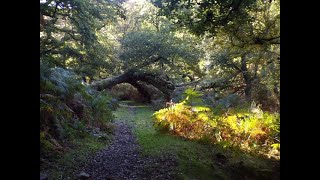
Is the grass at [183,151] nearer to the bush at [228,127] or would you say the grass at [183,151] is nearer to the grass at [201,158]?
the grass at [201,158]

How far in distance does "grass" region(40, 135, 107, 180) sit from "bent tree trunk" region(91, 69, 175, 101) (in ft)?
29.7

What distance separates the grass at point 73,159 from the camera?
5492 millimetres

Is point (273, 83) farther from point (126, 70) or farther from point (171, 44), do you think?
point (126, 70)

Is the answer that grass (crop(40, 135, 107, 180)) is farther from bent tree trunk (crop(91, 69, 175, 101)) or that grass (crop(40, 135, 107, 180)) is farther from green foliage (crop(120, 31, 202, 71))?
green foliage (crop(120, 31, 202, 71))

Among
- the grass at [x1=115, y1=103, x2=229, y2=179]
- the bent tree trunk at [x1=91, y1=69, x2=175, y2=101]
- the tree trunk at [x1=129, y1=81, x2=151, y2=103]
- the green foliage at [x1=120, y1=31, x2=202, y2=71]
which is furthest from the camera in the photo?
the tree trunk at [x1=129, y1=81, x2=151, y2=103]

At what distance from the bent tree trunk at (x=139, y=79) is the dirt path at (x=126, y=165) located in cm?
922

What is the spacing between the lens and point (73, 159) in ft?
21.3

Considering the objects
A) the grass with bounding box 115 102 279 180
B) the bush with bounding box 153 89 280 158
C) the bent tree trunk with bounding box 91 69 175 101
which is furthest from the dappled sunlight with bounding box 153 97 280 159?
the bent tree trunk with bounding box 91 69 175 101

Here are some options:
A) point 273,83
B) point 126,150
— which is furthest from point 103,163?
point 273,83

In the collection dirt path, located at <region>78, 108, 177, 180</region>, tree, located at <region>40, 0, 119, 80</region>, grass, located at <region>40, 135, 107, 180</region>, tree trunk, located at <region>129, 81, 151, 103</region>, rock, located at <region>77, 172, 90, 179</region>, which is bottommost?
dirt path, located at <region>78, 108, 177, 180</region>

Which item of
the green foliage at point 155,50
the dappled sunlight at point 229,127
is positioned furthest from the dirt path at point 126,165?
the green foliage at point 155,50

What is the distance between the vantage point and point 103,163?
670 cm

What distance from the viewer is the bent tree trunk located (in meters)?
17.4
